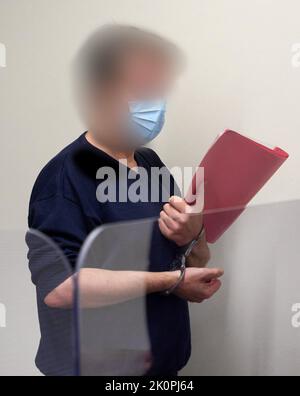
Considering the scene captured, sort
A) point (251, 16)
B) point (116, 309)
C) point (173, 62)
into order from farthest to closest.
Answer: point (251, 16) → point (173, 62) → point (116, 309)

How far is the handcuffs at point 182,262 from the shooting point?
70 cm

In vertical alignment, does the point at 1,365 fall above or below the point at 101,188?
below

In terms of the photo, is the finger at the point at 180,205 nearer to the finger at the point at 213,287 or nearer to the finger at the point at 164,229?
the finger at the point at 164,229

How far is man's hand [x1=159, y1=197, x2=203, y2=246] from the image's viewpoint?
685 mm

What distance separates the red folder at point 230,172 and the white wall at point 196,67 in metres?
0.22

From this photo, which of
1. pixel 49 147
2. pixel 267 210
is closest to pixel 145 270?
pixel 267 210

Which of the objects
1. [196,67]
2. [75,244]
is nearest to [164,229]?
[75,244]

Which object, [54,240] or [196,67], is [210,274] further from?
[196,67]

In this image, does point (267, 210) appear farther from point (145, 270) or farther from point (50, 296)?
point (50, 296)

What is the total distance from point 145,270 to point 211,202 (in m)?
0.20

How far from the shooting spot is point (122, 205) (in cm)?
75

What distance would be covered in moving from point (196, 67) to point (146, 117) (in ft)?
1.17

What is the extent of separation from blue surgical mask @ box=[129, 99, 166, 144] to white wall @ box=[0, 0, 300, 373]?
203mm

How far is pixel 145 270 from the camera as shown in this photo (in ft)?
2.09
